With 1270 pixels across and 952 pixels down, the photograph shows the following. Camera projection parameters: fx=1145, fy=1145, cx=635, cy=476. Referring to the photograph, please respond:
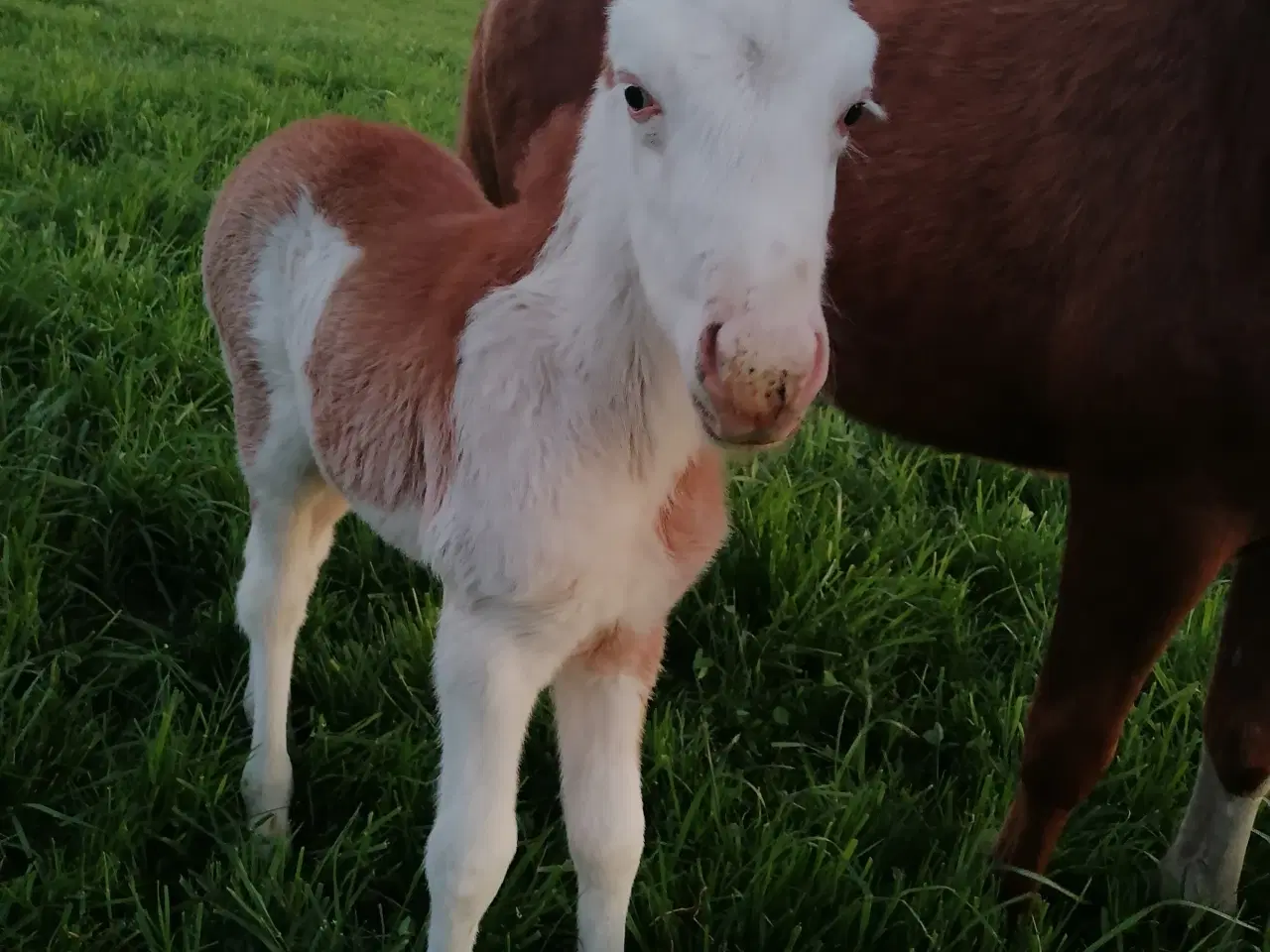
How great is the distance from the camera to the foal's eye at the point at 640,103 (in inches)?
44.9

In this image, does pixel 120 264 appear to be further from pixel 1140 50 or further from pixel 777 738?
pixel 1140 50

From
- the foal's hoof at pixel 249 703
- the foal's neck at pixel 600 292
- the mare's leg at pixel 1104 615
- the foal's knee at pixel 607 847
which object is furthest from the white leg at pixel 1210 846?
the foal's hoof at pixel 249 703

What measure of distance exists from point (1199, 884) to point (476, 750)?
1.33 m

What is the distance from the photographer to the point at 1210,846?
6.55 ft

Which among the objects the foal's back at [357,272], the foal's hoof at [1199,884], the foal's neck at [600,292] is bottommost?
the foal's hoof at [1199,884]

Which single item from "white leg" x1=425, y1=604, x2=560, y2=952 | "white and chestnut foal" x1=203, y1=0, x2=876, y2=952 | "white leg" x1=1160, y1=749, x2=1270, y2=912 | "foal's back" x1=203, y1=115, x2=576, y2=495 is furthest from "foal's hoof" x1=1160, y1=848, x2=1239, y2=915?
"foal's back" x1=203, y1=115, x2=576, y2=495

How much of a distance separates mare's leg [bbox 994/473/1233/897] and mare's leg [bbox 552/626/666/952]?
651 millimetres

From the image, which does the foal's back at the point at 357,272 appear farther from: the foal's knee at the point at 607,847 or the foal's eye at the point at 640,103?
the foal's knee at the point at 607,847

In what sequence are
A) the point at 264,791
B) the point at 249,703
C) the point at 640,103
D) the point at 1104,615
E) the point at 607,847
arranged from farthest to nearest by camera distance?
the point at 249,703
the point at 264,791
the point at 1104,615
the point at 607,847
the point at 640,103

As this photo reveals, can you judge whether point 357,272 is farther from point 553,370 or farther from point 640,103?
point 640,103

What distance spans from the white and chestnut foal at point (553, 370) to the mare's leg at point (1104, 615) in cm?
61

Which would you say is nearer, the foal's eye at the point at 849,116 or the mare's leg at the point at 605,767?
the foal's eye at the point at 849,116

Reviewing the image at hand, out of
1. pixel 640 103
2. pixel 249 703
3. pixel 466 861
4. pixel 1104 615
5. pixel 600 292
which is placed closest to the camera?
pixel 640 103

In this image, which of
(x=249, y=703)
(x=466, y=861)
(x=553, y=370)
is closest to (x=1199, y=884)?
(x=466, y=861)
